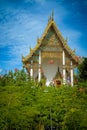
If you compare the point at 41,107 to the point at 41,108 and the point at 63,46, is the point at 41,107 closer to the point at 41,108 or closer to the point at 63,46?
the point at 41,108

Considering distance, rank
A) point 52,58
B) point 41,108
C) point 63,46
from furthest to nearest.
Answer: point 52,58 → point 63,46 → point 41,108

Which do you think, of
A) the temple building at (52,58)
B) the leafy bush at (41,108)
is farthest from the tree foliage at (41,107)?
the temple building at (52,58)

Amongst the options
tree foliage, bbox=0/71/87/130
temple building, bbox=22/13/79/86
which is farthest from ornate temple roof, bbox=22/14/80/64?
tree foliage, bbox=0/71/87/130

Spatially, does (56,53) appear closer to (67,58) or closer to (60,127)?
(67,58)

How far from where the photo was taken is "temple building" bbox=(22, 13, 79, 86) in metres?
27.7

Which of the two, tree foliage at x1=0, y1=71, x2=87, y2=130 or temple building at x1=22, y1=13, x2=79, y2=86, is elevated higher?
temple building at x1=22, y1=13, x2=79, y2=86

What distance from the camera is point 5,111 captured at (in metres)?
14.9

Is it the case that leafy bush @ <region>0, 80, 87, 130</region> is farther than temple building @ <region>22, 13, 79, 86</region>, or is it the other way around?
temple building @ <region>22, 13, 79, 86</region>

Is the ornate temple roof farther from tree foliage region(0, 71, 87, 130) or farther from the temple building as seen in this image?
tree foliage region(0, 71, 87, 130)

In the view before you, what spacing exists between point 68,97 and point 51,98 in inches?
35.8

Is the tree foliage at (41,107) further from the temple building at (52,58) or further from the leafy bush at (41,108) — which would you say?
the temple building at (52,58)

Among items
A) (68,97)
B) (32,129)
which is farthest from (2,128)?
(68,97)

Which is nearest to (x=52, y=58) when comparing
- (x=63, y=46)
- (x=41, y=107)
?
(x=63, y=46)

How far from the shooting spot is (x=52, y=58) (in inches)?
1117
